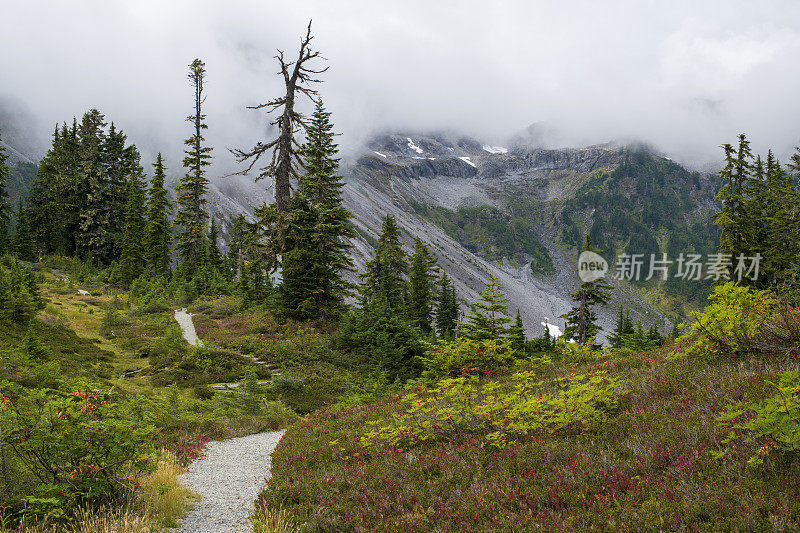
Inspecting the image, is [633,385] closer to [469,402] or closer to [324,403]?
[469,402]

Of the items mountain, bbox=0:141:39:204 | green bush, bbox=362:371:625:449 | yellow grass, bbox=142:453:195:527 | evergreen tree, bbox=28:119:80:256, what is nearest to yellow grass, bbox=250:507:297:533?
yellow grass, bbox=142:453:195:527

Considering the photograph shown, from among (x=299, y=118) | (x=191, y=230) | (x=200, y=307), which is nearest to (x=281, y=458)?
(x=299, y=118)

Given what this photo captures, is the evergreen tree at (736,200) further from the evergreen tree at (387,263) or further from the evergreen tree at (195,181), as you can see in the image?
the evergreen tree at (195,181)

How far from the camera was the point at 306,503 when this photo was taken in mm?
5398

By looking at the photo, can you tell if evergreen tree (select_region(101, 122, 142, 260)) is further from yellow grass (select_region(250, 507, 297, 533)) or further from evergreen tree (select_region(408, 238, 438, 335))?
yellow grass (select_region(250, 507, 297, 533))

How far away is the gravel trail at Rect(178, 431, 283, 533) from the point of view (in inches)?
206

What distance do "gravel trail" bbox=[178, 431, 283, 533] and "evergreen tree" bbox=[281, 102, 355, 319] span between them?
13020 mm

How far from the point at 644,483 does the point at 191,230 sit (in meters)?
42.3

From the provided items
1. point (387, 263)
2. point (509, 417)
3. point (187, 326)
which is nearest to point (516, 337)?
point (509, 417)

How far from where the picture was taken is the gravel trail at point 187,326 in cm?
2097

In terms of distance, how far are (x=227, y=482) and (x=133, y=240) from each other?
3951cm

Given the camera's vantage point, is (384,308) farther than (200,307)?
No

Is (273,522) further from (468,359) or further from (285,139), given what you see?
(285,139)

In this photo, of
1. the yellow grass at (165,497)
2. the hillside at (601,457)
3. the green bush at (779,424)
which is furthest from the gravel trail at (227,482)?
the green bush at (779,424)
